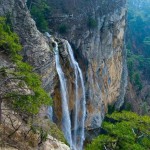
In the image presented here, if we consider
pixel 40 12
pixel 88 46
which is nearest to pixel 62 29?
pixel 40 12

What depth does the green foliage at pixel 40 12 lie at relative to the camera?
82.9 ft

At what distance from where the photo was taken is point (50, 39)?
914 inches

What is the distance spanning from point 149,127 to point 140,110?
3309 centimetres

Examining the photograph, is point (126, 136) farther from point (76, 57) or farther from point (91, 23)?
point (91, 23)

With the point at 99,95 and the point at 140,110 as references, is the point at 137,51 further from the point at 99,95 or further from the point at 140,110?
the point at 99,95

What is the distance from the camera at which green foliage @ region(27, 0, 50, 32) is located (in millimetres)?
25266

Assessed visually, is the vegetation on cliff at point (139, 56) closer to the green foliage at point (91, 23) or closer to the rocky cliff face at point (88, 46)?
the rocky cliff face at point (88, 46)

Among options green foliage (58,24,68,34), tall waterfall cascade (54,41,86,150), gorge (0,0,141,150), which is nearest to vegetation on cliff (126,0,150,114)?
gorge (0,0,141,150)

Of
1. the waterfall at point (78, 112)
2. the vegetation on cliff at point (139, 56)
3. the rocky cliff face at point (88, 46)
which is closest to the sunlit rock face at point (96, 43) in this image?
the rocky cliff face at point (88, 46)

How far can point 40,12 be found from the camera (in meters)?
26.0

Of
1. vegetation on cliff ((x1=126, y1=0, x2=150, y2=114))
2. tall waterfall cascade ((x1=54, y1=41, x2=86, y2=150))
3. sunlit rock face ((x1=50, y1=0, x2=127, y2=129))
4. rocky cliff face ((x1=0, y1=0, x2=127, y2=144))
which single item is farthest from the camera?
vegetation on cliff ((x1=126, y1=0, x2=150, y2=114))

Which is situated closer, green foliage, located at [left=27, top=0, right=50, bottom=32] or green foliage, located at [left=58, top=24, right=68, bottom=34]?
green foliage, located at [left=27, top=0, right=50, bottom=32]

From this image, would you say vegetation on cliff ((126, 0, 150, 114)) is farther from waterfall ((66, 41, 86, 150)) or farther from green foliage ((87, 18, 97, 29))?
waterfall ((66, 41, 86, 150))

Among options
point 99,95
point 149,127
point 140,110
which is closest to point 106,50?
point 99,95
